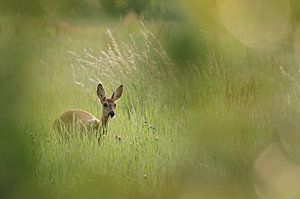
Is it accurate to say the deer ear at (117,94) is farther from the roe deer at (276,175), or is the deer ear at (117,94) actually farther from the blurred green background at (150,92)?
the roe deer at (276,175)

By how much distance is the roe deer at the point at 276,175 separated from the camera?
1.81 meters

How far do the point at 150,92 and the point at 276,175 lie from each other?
418 millimetres

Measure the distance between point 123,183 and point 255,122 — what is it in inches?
16.7

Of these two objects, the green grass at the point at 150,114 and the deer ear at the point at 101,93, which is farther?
the deer ear at the point at 101,93

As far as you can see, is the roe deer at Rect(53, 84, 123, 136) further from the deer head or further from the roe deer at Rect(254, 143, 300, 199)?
the roe deer at Rect(254, 143, 300, 199)

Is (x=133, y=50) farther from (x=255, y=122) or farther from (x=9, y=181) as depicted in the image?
(x=9, y=181)

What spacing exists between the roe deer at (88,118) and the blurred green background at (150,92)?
25 millimetres

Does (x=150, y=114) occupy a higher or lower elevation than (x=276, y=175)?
higher

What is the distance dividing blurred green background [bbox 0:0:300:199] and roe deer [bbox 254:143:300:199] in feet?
0.06

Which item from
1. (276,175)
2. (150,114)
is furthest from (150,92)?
(276,175)

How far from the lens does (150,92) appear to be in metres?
1.94

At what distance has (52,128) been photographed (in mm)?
1833

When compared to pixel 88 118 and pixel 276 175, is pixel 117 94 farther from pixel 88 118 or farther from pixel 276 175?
pixel 276 175

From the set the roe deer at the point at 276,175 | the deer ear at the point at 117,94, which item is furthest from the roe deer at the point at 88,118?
the roe deer at the point at 276,175
